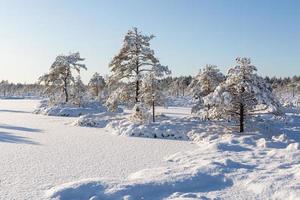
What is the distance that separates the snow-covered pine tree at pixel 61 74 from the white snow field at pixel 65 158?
94.0 ft

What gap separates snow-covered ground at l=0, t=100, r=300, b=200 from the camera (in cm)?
1001

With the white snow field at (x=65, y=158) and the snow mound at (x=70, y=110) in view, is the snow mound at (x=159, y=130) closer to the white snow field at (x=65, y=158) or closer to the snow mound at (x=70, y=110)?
the white snow field at (x=65, y=158)

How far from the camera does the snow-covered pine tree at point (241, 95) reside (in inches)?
856

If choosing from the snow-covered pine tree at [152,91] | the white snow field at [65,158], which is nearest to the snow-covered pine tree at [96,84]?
the snow-covered pine tree at [152,91]

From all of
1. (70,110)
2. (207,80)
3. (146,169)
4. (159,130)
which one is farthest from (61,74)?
(146,169)

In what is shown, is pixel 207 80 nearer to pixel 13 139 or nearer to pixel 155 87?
pixel 155 87

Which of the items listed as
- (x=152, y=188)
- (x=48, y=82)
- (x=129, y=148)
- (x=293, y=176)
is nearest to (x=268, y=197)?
(x=293, y=176)

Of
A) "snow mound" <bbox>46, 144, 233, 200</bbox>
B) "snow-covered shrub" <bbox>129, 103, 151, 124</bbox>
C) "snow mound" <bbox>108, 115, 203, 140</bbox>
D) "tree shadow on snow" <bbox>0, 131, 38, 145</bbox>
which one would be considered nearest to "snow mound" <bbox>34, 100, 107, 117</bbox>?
"snow-covered shrub" <bbox>129, 103, 151, 124</bbox>

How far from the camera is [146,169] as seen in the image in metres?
12.8

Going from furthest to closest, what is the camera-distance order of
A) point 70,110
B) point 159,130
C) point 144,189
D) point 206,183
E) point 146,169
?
point 70,110
point 159,130
point 146,169
point 206,183
point 144,189

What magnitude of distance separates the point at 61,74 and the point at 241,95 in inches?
1380

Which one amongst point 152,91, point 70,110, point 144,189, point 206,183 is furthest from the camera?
point 70,110

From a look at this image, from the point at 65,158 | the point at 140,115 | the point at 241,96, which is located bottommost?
the point at 65,158

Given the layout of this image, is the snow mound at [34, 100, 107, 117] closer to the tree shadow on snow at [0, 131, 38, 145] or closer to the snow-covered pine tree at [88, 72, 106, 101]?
the tree shadow on snow at [0, 131, 38, 145]
